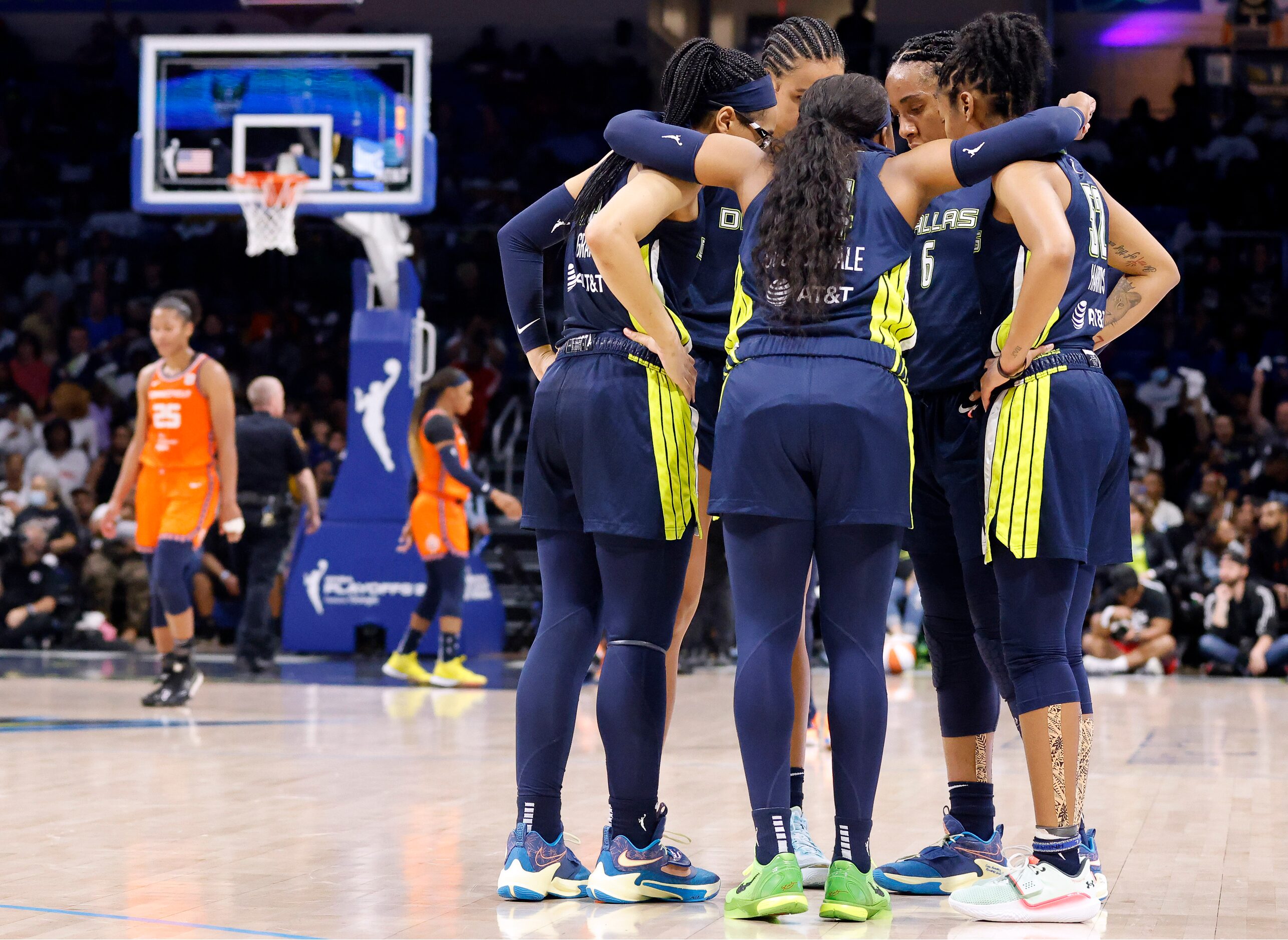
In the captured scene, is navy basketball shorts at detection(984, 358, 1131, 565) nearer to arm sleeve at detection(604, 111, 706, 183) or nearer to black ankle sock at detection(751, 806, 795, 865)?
black ankle sock at detection(751, 806, 795, 865)

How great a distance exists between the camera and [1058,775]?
11.2 ft

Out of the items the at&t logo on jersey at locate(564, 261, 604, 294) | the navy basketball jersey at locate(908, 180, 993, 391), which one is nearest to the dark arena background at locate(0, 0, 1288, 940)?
the at&t logo on jersey at locate(564, 261, 604, 294)

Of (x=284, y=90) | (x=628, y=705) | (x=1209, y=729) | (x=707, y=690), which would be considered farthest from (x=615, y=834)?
(x=284, y=90)

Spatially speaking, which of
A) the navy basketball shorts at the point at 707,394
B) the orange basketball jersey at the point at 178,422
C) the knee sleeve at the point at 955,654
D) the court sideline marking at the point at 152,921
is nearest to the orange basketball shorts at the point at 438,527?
the orange basketball jersey at the point at 178,422

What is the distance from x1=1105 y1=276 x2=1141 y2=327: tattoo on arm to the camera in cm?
416

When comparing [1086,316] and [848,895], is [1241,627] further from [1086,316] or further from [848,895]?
[848,895]

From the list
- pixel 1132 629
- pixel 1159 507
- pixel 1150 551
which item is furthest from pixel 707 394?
pixel 1159 507

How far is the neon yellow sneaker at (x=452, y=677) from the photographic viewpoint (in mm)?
9562

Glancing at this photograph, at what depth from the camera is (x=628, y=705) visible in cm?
355

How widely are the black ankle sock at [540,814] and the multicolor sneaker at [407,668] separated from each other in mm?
6168

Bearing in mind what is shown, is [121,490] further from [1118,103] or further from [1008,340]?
[1118,103]

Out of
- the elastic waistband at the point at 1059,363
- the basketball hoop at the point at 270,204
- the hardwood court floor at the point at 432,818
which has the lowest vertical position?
the hardwood court floor at the point at 432,818

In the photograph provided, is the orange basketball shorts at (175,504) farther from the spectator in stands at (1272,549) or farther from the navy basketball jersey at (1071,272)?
the spectator in stands at (1272,549)

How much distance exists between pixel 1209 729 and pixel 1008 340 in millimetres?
4911
